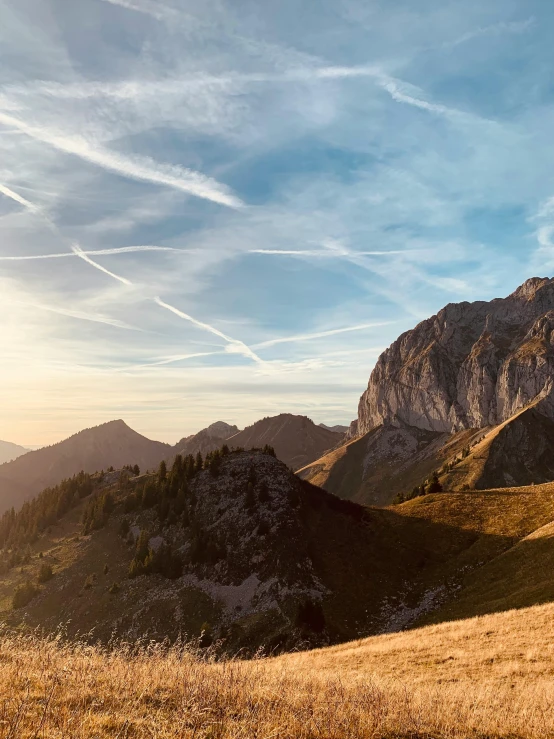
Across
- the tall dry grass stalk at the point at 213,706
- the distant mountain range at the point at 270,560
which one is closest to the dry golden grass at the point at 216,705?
the tall dry grass stalk at the point at 213,706

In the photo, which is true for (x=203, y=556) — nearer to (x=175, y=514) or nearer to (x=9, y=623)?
(x=175, y=514)

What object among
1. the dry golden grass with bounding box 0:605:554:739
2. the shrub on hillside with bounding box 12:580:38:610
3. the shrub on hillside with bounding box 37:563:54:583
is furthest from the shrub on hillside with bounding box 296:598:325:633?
the shrub on hillside with bounding box 37:563:54:583

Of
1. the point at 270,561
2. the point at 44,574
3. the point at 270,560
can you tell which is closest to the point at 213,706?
the point at 270,561

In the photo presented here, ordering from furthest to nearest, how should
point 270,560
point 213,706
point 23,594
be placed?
point 23,594
point 270,560
point 213,706

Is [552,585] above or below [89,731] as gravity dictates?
below

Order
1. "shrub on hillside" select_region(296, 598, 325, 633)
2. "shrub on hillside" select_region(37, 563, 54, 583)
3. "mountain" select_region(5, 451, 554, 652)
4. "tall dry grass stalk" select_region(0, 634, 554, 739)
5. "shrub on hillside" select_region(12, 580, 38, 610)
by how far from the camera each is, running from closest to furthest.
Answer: "tall dry grass stalk" select_region(0, 634, 554, 739) → "shrub on hillside" select_region(296, 598, 325, 633) → "mountain" select_region(5, 451, 554, 652) → "shrub on hillside" select_region(12, 580, 38, 610) → "shrub on hillside" select_region(37, 563, 54, 583)

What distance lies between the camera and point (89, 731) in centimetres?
757

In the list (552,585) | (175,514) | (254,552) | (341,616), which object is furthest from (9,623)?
(552,585)

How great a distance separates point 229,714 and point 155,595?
5976cm

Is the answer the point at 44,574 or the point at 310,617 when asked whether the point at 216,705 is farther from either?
the point at 44,574

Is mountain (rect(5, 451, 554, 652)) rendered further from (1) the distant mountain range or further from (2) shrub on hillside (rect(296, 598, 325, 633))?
(1) the distant mountain range

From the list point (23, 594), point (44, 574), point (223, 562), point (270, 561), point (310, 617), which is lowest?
point (23, 594)

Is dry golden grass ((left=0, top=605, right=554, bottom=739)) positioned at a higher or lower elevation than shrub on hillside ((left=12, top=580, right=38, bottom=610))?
higher

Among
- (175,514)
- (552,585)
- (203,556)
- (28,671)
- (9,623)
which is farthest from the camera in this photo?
(175,514)
